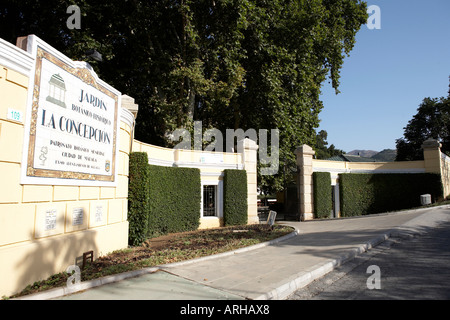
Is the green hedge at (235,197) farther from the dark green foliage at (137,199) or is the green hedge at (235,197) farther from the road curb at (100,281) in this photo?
the road curb at (100,281)

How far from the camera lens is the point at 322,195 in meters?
16.9

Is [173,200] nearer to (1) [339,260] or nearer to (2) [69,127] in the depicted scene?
(2) [69,127]

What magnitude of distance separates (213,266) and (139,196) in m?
3.77

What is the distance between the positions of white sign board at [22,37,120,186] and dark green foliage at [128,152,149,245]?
1.23m

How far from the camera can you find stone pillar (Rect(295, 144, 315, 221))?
54.3 ft

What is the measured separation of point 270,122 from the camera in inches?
736

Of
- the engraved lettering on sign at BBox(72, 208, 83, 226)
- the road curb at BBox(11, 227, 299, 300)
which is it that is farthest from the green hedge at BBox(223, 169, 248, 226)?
the engraved lettering on sign at BBox(72, 208, 83, 226)

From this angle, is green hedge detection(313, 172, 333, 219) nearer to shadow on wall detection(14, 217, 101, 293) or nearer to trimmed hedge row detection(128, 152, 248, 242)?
trimmed hedge row detection(128, 152, 248, 242)

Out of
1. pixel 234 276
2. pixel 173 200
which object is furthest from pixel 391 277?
pixel 173 200

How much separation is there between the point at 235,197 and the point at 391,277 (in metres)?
9.43

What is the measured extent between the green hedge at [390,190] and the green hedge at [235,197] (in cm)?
Answer: 783

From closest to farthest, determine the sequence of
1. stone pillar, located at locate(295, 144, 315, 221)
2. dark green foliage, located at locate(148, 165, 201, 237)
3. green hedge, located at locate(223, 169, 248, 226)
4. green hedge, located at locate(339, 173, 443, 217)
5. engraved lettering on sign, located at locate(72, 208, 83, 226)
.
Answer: engraved lettering on sign, located at locate(72, 208, 83, 226) → dark green foliage, located at locate(148, 165, 201, 237) → green hedge, located at locate(223, 169, 248, 226) → stone pillar, located at locate(295, 144, 315, 221) → green hedge, located at locate(339, 173, 443, 217)

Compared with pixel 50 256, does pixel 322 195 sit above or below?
above
